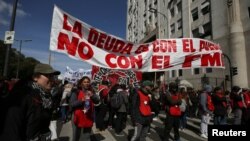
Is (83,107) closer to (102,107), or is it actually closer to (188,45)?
(188,45)

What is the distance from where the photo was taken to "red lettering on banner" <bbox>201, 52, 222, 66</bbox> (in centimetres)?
611

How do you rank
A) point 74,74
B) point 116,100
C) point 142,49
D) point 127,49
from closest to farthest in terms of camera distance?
point 127,49 < point 142,49 < point 116,100 < point 74,74

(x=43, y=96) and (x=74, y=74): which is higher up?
(x=74, y=74)

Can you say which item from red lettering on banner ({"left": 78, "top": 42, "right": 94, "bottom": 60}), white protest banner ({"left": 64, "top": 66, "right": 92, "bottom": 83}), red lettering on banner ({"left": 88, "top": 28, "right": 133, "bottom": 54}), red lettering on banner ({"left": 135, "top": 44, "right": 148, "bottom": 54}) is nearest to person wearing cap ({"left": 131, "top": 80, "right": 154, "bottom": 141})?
red lettering on banner ({"left": 135, "top": 44, "right": 148, "bottom": 54})

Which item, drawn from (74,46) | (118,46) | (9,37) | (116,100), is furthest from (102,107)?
(74,46)

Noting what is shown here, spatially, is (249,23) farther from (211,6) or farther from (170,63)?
(170,63)

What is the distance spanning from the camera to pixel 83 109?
5.17 metres

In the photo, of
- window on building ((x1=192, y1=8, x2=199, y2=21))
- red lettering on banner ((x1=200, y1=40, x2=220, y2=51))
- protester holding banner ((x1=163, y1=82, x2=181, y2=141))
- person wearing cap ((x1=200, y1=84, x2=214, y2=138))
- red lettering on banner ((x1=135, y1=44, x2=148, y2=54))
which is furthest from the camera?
window on building ((x1=192, y1=8, x2=199, y2=21))

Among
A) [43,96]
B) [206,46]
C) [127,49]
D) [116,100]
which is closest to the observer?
[43,96]

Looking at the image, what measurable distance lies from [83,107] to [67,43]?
1365mm

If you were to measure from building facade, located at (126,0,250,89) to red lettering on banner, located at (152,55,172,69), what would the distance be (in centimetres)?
1256

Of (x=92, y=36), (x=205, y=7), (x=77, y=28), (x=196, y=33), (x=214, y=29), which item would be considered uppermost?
(x=205, y=7)

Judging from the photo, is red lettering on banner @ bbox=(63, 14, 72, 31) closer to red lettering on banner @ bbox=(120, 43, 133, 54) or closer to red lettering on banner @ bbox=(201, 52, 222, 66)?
red lettering on banner @ bbox=(120, 43, 133, 54)

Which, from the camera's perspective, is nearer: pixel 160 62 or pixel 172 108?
pixel 160 62
